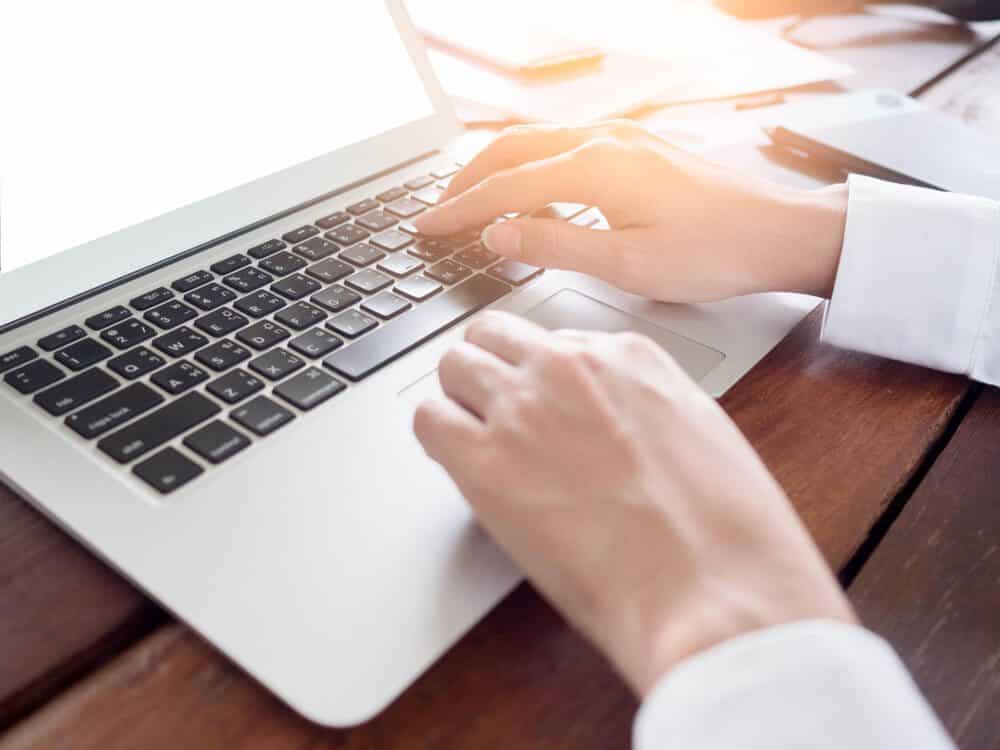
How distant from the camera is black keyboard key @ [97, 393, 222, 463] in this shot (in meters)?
0.42

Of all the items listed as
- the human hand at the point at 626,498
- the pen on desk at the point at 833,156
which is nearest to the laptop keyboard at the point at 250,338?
the human hand at the point at 626,498

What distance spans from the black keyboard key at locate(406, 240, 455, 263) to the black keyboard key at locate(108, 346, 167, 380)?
0.20m

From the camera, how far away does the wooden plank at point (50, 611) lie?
0.35 metres

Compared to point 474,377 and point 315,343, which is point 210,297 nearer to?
point 315,343

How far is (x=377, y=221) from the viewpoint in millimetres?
658

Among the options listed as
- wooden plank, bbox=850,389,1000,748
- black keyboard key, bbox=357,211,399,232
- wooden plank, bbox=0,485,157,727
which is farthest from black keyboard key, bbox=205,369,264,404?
wooden plank, bbox=850,389,1000,748

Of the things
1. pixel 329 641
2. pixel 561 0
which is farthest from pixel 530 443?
pixel 561 0

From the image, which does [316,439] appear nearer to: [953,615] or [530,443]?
[530,443]

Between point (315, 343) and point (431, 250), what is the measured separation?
0.48ft

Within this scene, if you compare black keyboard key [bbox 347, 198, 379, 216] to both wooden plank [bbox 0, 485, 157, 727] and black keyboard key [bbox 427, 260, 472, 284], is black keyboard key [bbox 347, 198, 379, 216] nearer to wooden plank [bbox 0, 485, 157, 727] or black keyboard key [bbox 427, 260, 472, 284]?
black keyboard key [bbox 427, 260, 472, 284]

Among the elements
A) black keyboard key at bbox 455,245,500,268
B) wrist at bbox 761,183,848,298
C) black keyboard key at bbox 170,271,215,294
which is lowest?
wrist at bbox 761,183,848,298

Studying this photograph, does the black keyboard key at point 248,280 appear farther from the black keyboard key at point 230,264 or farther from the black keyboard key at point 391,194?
the black keyboard key at point 391,194

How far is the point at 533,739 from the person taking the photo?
1.07 ft

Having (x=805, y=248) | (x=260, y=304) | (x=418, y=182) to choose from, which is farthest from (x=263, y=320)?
(x=805, y=248)
